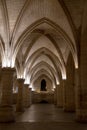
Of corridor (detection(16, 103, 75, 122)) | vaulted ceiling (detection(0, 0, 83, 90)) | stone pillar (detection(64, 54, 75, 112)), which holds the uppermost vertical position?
vaulted ceiling (detection(0, 0, 83, 90))

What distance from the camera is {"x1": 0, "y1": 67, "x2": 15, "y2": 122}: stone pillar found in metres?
A: 12.2

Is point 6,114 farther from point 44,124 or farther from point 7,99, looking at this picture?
point 44,124

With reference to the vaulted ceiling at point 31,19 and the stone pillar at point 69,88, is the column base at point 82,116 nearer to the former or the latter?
the vaulted ceiling at point 31,19

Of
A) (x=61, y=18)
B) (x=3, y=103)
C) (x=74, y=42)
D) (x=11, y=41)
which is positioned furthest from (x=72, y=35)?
(x=3, y=103)

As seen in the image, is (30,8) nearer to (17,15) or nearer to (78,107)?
(17,15)

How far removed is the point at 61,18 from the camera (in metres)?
13.5

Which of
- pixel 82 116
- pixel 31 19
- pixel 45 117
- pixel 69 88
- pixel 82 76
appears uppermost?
pixel 31 19

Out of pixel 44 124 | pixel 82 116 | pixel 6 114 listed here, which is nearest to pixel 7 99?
pixel 6 114

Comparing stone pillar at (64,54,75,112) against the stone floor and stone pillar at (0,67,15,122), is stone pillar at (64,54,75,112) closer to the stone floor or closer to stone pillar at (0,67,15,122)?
the stone floor

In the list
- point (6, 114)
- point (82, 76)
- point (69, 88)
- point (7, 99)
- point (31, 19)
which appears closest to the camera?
point (6, 114)

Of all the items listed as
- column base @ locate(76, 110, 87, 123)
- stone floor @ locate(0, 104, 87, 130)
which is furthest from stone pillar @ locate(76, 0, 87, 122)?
stone floor @ locate(0, 104, 87, 130)

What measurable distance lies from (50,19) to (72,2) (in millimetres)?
2910

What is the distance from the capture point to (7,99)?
41.2 feet

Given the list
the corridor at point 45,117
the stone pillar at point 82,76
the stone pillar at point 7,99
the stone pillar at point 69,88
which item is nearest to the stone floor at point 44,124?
the corridor at point 45,117
